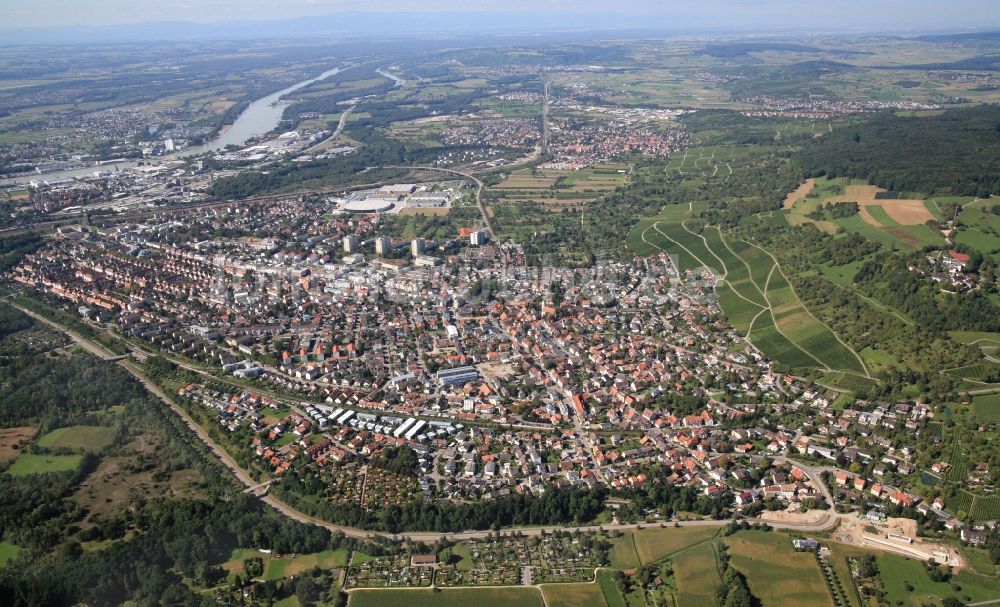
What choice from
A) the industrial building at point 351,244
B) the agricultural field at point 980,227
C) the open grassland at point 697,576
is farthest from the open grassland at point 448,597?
the agricultural field at point 980,227

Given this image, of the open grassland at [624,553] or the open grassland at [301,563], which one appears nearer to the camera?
the open grassland at [301,563]

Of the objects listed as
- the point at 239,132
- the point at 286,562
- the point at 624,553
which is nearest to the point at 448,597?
the point at 286,562

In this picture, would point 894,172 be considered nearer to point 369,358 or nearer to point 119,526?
point 369,358

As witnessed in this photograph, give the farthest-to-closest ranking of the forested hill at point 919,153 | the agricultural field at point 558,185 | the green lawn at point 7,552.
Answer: the agricultural field at point 558,185, the forested hill at point 919,153, the green lawn at point 7,552

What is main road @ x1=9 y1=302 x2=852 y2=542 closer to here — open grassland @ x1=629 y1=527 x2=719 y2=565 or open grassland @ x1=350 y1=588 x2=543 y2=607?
open grassland @ x1=629 y1=527 x2=719 y2=565

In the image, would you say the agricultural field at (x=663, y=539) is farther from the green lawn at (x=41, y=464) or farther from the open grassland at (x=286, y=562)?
the green lawn at (x=41, y=464)

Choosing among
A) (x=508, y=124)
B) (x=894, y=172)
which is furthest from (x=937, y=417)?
(x=508, y=124)
